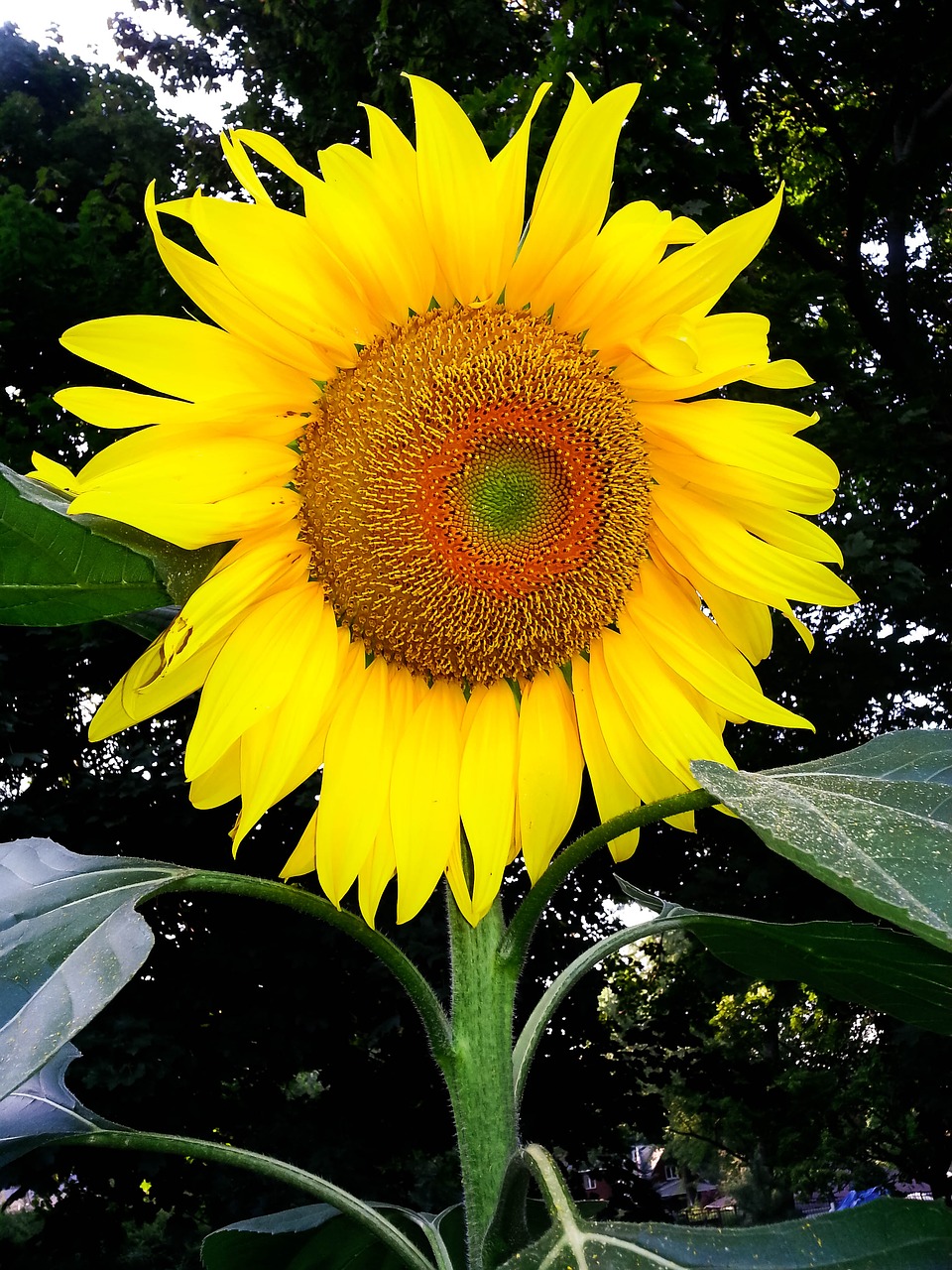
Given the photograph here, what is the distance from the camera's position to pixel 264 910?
473 centimetres

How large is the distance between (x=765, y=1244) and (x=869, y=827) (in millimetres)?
248

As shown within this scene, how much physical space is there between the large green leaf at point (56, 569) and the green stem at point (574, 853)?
1.15 feet

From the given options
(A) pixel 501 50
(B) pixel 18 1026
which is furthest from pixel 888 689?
(B) pixel 18 1026

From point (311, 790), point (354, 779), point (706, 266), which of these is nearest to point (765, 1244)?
point (354, 779)

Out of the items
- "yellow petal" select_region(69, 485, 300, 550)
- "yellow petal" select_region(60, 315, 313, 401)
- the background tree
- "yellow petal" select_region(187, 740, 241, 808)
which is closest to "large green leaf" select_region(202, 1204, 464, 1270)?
"yellow petal" select_region(187, 740, 241, 808)

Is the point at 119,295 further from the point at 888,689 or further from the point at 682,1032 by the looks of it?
the point at 682,1032

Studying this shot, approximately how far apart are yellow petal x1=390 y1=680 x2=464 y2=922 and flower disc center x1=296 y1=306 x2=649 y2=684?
0.13 ft

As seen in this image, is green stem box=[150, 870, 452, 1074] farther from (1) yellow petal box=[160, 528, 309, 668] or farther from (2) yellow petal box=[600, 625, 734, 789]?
(2) yellow petal box=[600, 625, 734, 789]

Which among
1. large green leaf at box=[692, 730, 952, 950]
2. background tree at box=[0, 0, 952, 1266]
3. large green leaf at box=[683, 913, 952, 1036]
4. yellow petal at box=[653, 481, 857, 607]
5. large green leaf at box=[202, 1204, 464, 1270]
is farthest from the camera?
background tree at box=[0, 0, 952, 1266]

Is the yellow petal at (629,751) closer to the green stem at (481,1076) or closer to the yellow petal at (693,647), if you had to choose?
the yellow petal at (693,647)

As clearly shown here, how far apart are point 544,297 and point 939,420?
5.03 meters

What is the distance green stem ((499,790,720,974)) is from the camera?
0.71 m

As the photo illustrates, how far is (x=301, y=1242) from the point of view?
3.28 ft

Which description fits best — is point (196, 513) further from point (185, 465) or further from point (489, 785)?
point (489, 785)
